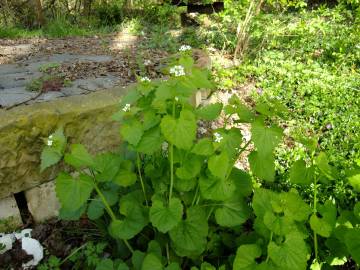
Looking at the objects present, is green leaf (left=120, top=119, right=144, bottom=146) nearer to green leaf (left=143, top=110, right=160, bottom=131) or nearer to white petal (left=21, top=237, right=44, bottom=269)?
green leaf (left=143, top=110, right=160, bottom=131)

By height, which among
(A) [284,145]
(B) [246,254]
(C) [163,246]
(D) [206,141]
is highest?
(D) [206,141]

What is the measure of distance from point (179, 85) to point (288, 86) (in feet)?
9.57

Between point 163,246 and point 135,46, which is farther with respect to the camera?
point 135,46

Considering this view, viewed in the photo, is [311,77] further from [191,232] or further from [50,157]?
[50,157]

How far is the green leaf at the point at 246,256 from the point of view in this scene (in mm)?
1687

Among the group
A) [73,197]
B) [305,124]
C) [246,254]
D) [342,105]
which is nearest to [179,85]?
[73,197]

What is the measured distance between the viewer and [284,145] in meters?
3.58

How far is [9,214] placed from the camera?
8.36 ft

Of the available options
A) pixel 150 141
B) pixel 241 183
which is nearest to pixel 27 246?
pixel 150 141

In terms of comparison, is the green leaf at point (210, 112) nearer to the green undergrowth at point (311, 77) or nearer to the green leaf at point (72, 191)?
the green leaf at point (72, 191)

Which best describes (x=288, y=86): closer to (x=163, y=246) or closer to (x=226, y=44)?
(x=226, y=44)

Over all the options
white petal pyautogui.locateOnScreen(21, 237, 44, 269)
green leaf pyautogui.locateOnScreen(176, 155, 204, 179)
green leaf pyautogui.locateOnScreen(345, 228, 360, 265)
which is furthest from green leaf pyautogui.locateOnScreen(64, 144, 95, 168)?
green leaf pyautogui.locateOnScreen(345, 228, 360, 265)

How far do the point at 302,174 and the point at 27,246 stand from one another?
1.64 meters

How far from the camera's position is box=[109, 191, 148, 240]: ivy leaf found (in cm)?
187
